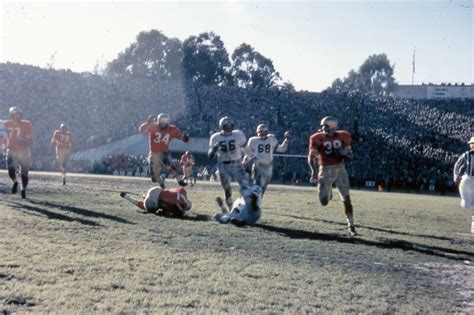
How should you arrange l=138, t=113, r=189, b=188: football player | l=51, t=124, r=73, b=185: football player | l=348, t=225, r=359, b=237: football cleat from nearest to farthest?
l=348, t=225, r=359, b=237: football cleat < l=138, t=113, r=189, b=188: football player < l=51, t=124, r=73, b=185: football player

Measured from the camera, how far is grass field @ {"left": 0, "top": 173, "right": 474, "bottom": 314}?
513 cm

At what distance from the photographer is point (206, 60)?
82.6 meters

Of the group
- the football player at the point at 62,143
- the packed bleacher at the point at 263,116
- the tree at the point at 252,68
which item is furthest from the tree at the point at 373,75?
the football player at the point at 62,143

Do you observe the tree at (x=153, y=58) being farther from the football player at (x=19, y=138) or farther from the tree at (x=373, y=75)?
the football player at (x=19, y=138)

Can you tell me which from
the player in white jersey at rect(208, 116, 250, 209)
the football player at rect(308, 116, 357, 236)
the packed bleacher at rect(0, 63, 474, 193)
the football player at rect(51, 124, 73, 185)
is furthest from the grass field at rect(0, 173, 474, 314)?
the packed bleacher at rect(0, 63, 474, 193)

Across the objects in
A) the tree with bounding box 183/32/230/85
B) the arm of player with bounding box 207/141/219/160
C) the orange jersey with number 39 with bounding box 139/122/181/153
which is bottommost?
the arm of player with bounding box 207/141/219/160

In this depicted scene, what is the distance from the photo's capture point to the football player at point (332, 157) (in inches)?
426

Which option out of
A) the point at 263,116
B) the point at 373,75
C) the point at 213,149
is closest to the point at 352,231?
the point at 213,149

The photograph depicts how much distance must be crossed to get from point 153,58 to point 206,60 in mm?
8632

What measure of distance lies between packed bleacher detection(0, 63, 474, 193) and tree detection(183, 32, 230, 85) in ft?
97.3

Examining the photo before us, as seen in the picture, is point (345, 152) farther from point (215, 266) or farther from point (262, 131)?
point (215, 266)

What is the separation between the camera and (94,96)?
161 ft

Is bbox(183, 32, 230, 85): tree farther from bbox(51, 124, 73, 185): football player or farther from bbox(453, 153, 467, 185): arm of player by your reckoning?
bbox(453, 153, 467, 185): arm of player

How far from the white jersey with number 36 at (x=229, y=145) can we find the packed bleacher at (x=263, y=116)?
92.3ft
